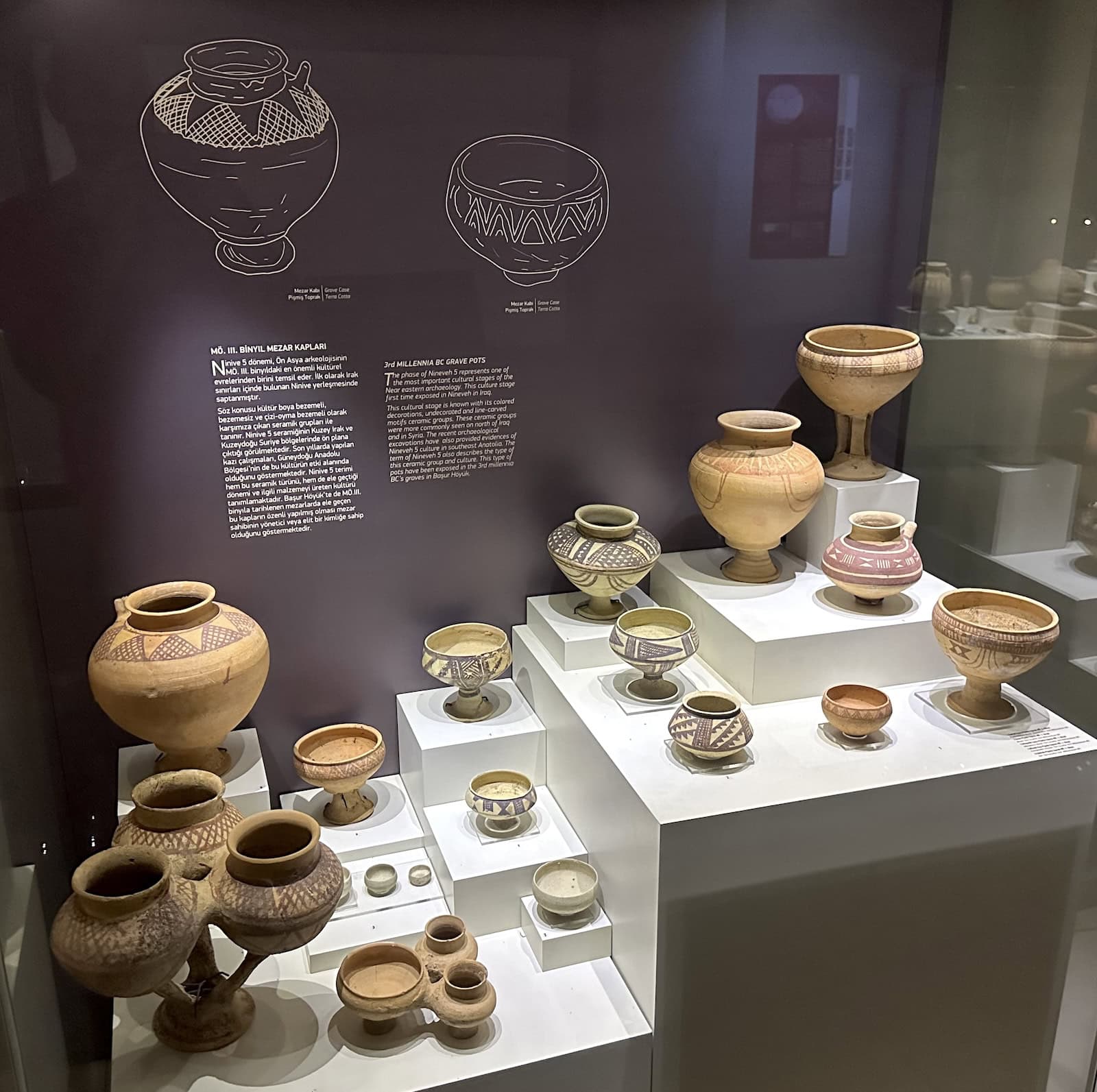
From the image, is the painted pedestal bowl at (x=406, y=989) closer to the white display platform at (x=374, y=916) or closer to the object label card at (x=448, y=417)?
the white display platform at (x=374, y=916)

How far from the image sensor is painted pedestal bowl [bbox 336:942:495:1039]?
218 centimetres

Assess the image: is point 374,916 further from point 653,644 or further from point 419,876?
point 653,644

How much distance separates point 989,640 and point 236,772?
1792 mm

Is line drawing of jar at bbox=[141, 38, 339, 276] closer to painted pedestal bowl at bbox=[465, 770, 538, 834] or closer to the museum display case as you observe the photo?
the museum display case

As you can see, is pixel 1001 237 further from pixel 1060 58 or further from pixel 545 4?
pixel 545 4

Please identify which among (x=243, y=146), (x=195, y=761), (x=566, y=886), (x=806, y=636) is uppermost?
(x=243, y=146)

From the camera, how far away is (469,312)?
279cm

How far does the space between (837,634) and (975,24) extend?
5.45 feet

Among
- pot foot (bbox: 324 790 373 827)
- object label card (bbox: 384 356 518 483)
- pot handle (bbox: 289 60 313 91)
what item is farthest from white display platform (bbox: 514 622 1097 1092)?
pot handle (bbox: 289 60 313 91)

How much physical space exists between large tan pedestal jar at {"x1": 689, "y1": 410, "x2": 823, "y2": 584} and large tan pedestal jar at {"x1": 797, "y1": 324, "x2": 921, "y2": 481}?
0.15 metres

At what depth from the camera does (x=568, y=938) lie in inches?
96.2

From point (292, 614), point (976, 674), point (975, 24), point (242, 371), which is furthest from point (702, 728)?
point (975, 24)

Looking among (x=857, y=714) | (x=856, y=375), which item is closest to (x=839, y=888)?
(x=857, y=714)

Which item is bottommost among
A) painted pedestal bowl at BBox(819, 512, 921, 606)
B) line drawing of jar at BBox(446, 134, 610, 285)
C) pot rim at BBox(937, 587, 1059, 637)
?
pot rim at BBox(937, 587, 1059, 637)
